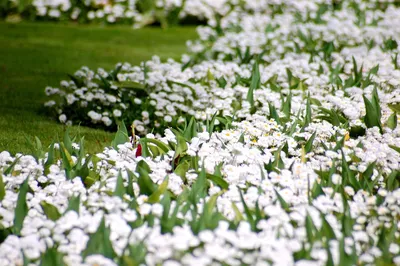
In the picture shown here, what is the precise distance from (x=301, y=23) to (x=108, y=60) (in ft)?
7.69

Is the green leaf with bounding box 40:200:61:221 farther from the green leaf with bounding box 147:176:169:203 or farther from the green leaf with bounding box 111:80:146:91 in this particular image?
the green leaf with bounding box 111:80:146:91

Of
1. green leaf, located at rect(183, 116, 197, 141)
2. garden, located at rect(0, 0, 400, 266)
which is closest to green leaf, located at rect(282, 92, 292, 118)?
garden, located at rect(0, 0, 400, 266)

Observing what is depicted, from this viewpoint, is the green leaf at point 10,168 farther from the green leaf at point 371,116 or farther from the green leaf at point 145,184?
the green leaf at point 371,116

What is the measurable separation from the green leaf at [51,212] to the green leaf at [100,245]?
0.41 m

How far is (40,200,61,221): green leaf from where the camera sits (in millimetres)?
2961

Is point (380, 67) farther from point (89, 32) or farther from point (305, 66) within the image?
point (89, 32)

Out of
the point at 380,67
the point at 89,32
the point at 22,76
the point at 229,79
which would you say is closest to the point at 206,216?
the point at 229,79

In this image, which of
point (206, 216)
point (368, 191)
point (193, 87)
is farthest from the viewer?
point (193, 87)

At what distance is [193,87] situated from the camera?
207 inches

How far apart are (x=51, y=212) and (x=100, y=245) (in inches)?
18.6

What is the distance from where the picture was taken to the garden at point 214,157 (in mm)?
2617

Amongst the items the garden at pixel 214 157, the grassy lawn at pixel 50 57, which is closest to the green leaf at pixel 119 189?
the garden at pixel 214 157

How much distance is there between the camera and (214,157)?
365 centimetres

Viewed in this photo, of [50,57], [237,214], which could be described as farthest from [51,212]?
[50,57]
